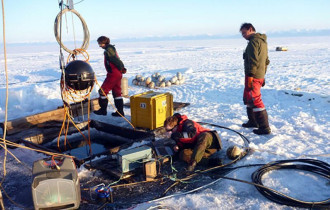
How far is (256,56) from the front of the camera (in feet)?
17.8

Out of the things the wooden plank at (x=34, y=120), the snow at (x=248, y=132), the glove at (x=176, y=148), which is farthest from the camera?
the wooden plank at (x=34, y=120)

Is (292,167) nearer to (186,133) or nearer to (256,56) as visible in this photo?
(186,133)

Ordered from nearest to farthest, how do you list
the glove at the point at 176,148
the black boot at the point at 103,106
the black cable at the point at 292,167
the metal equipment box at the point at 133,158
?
the black cable at the point at 292,167 → the metal equipment box at the point at 133,158 → the glove at the point at 176,148 → the black boot at the point at 103,106

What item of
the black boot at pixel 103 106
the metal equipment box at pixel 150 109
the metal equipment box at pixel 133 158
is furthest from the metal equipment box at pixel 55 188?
the black boot at pixel 103 106

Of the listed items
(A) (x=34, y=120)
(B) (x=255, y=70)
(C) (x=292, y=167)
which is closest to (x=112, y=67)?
(A) (x=34, y=120)

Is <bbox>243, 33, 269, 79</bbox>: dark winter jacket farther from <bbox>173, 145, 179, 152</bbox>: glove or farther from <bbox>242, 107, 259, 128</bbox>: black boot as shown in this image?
<bbox>173, 145, 179, 152</bbox>: glove

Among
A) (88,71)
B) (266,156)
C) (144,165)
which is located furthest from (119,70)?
(266,156)

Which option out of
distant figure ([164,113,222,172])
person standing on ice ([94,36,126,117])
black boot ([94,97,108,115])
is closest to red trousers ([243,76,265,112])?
distant figure ([164,113,222,172])

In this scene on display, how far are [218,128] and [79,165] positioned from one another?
9.54ft

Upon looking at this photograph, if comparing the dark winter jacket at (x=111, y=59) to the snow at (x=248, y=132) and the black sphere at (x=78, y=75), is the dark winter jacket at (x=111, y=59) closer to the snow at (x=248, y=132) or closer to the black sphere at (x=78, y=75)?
the snow at (x=248, y=132)

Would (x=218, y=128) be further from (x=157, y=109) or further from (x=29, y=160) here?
(x=29, y=160)

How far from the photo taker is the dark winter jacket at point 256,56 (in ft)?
17.8

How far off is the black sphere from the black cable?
107 inches

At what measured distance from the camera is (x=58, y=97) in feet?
29.5
